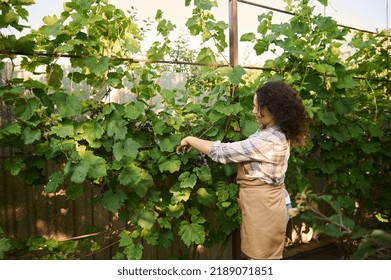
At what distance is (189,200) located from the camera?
2482mm

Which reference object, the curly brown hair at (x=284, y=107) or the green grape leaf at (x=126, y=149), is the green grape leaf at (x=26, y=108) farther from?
the curly brown hair at (x=284, y=107)

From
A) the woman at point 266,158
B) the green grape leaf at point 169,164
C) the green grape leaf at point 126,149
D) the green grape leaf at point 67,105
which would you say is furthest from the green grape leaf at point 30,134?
the woman at point 266,158

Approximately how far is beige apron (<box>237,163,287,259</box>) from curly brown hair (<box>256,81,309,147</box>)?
1.11 feet

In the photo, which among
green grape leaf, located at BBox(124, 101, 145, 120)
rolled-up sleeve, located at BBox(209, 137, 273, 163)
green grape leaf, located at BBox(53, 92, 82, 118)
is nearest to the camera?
rolled-up sleeve, located at BBox(209, 137, 273, 163)

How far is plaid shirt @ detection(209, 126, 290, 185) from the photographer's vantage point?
185cm

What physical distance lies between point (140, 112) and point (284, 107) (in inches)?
34.4

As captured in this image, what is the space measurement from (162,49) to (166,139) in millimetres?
636

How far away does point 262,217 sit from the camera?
1.94m

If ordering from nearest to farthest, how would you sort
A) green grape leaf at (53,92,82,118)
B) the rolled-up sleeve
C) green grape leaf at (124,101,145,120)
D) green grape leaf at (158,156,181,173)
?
the rolled-up sleeve < green grape leaf at (53,92,82,118) < green grape leaf at (124,101,145,120) < green grape leaf at (158,156,181,173)

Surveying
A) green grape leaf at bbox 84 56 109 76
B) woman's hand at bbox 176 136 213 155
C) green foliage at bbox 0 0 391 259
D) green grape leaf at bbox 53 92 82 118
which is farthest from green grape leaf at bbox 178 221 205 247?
green grape leaf at bbox 84 56 109 76

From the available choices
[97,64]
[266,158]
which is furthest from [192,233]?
[97,64]

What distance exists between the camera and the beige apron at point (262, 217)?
1.93 meters

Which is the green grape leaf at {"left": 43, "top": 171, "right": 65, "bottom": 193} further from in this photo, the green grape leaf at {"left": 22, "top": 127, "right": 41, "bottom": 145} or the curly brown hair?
the curly brown hair
